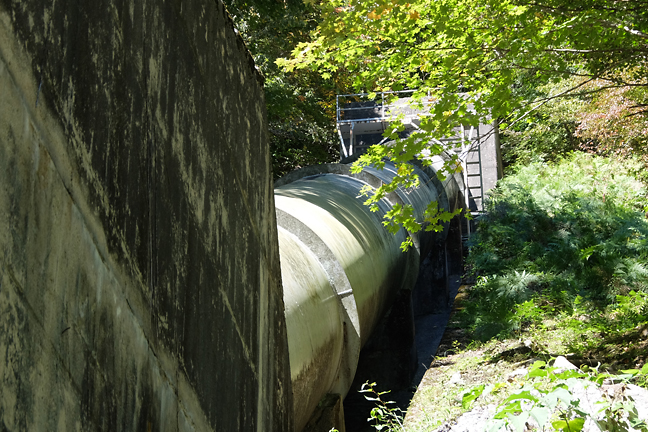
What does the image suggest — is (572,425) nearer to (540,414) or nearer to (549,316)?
(540,414)

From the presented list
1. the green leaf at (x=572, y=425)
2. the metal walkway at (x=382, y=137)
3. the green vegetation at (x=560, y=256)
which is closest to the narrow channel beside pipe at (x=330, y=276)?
the green leaf at (x=572, y=425)

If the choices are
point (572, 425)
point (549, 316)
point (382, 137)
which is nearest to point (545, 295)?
point (549, 316)

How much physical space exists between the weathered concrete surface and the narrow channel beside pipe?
54.1 inches

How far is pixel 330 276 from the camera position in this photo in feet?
15.1

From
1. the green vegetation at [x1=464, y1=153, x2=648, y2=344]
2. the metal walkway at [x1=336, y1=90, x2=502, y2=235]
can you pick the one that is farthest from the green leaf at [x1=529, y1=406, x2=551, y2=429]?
the metal walkway at [x1=336, y1=90, x2=502, y2=235]

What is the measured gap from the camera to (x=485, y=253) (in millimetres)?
10602

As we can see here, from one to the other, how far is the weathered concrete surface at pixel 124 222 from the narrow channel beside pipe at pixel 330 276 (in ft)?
4.51

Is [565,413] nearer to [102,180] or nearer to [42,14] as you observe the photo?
[102,180]

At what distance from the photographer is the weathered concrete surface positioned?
103 centimetres

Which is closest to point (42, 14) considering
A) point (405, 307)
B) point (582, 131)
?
point (405, 307)


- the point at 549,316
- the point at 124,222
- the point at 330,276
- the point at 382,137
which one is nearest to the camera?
the point at 124,222

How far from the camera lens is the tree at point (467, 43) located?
18.1 feet

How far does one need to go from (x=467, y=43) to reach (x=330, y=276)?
257 cm

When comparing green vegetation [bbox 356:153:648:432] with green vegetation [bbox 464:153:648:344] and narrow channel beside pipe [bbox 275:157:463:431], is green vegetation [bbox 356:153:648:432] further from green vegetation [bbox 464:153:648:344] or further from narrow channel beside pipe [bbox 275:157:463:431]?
narrow channel beside pipe [bbox 275:157:463:431]
